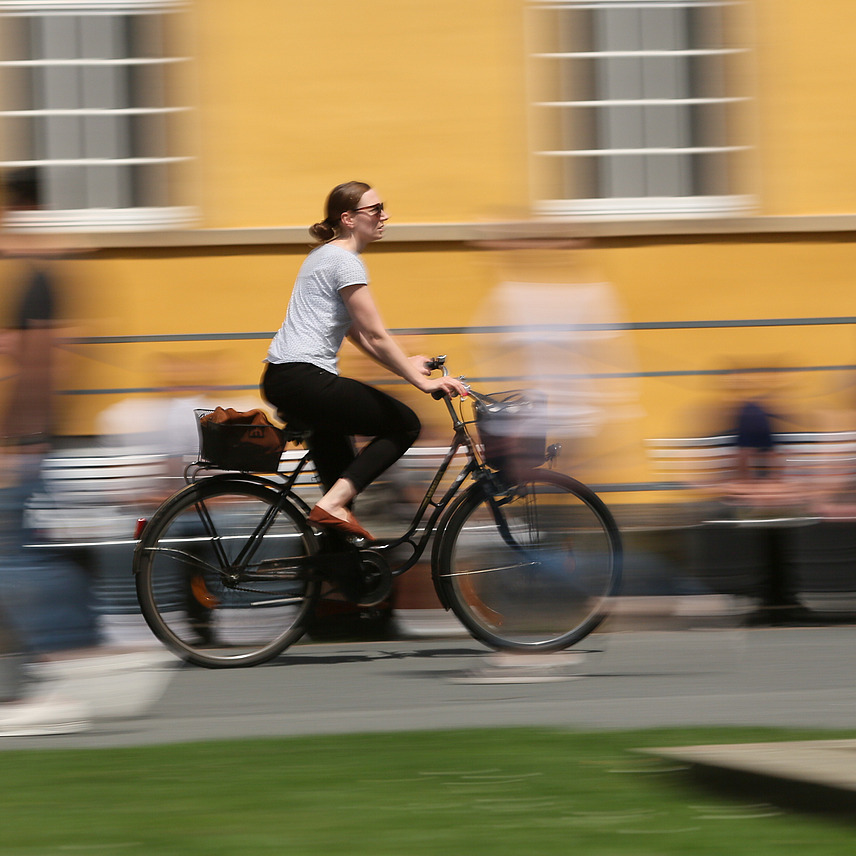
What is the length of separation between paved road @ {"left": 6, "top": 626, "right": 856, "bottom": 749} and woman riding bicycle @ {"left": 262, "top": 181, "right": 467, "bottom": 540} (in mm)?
618

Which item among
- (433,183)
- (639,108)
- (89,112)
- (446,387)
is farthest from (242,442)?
(639,108)

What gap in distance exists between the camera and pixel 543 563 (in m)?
5.64

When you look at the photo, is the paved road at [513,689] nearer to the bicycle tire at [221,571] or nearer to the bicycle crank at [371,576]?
the bicycle tire at [221,571]

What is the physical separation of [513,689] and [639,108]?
459 cm

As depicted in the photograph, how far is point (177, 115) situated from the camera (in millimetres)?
8281

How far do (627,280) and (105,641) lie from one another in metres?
3.99

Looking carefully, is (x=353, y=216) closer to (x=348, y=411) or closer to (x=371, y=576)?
(x=348, y=411)

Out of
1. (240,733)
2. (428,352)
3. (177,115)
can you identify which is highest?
(177,115)

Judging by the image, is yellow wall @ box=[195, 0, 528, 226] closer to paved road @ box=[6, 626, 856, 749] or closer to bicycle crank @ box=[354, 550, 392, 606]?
paved road @ box=[6, 626, 856, 749]

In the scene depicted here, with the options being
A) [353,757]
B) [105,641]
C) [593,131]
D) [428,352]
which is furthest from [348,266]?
[593,131]

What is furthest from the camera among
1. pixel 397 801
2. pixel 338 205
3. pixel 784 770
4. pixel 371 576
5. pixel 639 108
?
pixel 639 108

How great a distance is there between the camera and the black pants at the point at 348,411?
216 inches

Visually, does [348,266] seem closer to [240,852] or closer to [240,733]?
[240,733]

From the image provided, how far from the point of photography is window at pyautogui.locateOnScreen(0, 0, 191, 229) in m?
8.36
